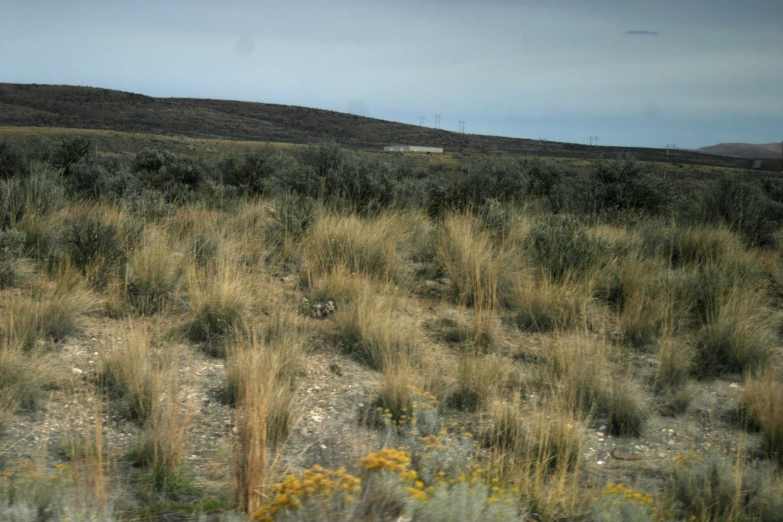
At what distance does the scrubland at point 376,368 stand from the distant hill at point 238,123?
63.8 metres

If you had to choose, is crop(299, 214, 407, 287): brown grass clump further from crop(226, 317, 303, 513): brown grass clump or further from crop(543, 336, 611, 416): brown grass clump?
crop(543, 336, 611, 416): brown grass clump

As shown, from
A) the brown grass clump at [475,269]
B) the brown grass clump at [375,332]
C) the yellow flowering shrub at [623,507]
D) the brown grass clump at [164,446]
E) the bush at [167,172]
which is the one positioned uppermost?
the bush at [167,172]

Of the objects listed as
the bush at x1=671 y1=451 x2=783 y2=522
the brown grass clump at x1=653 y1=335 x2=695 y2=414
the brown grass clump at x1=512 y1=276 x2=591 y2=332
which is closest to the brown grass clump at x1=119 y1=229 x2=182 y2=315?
the brown grass clump at x1=512 y1=276 x2=591 y2=332

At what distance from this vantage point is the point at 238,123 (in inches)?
3637

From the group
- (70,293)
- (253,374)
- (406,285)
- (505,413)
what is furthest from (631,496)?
(70,293)

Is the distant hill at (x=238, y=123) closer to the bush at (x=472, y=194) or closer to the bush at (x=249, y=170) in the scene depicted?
the bush at (x=249, y=170)

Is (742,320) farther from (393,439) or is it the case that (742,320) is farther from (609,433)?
(393,439)

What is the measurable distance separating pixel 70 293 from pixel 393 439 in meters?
3.91

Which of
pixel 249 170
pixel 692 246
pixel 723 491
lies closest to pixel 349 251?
pixel 692 246

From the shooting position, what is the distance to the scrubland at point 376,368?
369cm

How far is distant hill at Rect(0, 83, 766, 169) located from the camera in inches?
3017

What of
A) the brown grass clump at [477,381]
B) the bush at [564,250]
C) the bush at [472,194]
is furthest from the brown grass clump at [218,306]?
the bush at [472,194]

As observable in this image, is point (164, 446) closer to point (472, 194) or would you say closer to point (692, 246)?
point (692, 246)

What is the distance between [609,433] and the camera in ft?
16.3
